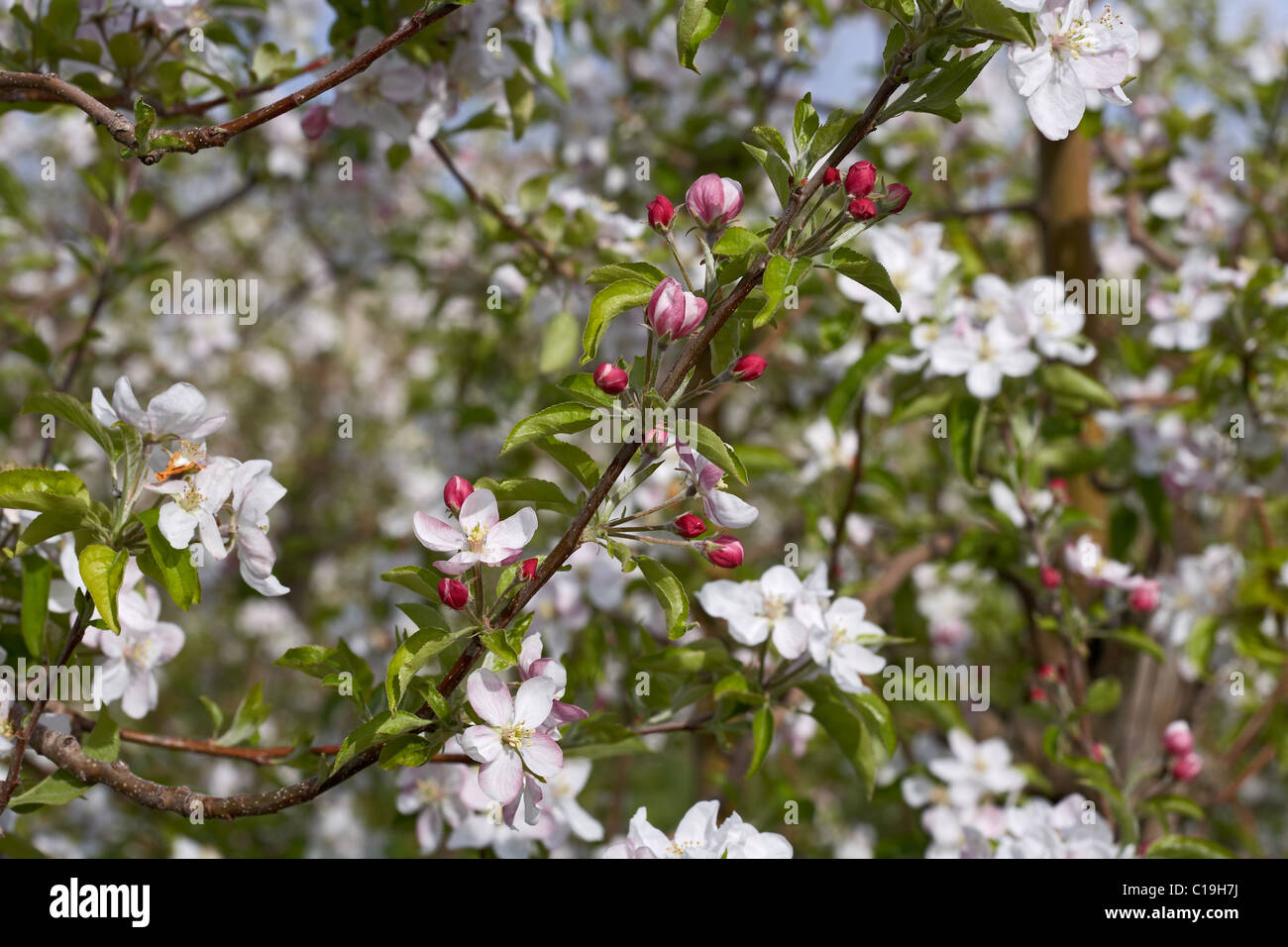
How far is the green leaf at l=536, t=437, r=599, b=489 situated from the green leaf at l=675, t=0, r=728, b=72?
38 centimetres

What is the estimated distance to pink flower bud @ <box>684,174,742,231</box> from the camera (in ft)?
3.30

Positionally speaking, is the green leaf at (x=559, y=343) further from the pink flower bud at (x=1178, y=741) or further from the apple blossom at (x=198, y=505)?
the pink flower bud at (x=1178, y=741)

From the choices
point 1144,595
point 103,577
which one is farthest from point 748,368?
point 1144,595

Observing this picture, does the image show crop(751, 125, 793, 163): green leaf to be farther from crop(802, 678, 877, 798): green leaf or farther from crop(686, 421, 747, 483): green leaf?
crop(802, 678, 877, 798): green leaf

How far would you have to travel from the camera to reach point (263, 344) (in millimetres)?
5094

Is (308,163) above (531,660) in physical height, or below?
above

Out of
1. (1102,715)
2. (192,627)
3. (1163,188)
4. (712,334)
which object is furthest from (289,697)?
(712,334)

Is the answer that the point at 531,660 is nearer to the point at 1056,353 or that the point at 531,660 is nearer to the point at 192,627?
the point at 1056,353

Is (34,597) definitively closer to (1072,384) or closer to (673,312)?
(673,312)

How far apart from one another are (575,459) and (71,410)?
512 mm

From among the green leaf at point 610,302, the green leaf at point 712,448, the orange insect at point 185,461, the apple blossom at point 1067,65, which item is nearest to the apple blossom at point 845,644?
the green leaf at point 712,448

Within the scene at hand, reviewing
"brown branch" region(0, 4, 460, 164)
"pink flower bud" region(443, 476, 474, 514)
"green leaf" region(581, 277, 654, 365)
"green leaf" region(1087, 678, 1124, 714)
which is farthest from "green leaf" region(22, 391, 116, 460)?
"green leaf" region(1087, 678, 1124, 714)

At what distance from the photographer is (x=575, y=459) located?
1031 mm
